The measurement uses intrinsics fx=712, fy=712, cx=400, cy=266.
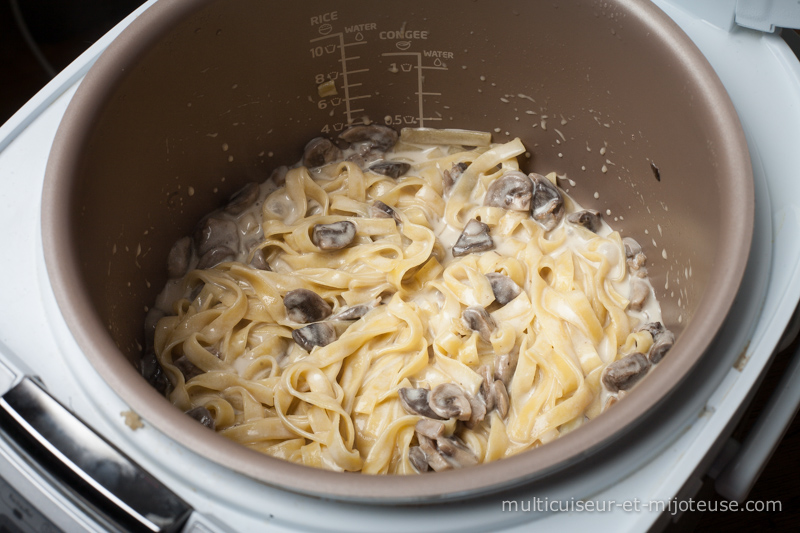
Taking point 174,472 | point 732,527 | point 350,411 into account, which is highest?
point 174,472

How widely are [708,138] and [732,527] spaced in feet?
4.66

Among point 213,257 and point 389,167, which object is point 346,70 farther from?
point 213,257

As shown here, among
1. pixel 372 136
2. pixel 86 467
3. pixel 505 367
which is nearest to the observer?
pixel 86 467

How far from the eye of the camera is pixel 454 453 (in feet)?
5.38

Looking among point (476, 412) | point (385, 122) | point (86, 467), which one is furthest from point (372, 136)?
point (86, 467)

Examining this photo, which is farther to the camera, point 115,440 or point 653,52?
point 653,52

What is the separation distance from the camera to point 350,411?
6.06 feet

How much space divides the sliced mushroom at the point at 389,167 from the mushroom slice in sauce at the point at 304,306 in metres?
0.51

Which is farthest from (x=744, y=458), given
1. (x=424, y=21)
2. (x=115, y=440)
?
(x=424, y=21)

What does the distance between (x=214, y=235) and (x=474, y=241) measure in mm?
781

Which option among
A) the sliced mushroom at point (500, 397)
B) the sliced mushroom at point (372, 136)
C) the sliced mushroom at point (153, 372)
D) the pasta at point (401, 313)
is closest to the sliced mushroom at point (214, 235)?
the pasta at point (401, 313)

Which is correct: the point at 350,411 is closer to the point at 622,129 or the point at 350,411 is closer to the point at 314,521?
the point at 314,521

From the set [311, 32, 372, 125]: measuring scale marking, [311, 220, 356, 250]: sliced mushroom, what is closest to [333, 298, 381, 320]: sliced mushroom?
[311, 220, 356, 250]: sliced mushroom

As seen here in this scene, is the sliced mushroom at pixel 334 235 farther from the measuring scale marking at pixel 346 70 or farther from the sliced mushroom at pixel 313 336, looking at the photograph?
the measuring scale marking at pixel 346 70
